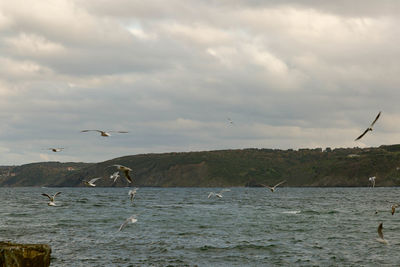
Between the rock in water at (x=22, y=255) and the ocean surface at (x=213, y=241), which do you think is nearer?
the rock in water at (x=22, y=255)

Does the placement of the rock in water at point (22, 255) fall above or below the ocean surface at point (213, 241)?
above

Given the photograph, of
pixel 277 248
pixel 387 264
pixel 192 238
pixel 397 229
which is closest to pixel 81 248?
pixel 192 238

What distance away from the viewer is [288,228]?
46.7 metres

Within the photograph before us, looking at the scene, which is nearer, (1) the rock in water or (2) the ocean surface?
(1) the rock in water

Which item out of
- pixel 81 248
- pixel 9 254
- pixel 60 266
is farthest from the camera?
pixel 81 248

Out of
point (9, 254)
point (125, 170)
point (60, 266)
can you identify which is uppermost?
point (125, 170)

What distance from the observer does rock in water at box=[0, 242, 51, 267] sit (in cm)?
A: 1888

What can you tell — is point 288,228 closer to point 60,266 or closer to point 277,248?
point 277,248

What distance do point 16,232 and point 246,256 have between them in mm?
22133

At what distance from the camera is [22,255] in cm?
1906

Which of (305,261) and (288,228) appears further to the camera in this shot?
(288,228)

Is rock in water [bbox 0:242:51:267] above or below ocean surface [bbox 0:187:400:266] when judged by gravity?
above

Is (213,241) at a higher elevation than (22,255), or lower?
lower

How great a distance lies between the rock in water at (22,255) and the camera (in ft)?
61.9
